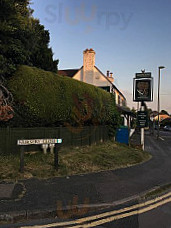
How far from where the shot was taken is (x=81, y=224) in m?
3.87

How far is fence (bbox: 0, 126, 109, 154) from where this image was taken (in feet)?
27.5

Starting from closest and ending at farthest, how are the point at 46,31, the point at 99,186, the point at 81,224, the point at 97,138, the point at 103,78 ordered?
the point at 81,224
the point at 99,186
the point at 97,138
the point at 46,31
the point at 103,78

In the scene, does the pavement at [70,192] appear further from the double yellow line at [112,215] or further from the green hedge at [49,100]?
the green hedge at [49,100]

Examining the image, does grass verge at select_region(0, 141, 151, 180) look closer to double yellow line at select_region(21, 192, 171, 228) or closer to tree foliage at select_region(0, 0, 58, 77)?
double yellow line at select_region(21, 192, 171, 228)

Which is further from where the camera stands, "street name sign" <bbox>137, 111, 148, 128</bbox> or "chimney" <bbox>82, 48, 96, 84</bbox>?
"chimney" <bbox>82, 48, 96, 84</bbox>

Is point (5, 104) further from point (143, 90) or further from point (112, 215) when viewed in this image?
point (143, 90)

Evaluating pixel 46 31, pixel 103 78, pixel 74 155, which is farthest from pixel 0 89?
pixel 103 78

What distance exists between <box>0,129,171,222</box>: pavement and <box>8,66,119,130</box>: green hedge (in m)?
3.85

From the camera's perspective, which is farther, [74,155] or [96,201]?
[74,155]

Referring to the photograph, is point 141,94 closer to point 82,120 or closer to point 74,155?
point 82,120

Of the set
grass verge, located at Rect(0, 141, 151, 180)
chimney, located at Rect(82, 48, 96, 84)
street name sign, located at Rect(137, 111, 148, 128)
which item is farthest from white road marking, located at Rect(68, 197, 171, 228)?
chimney, located at Rect(82, 48, 96, 84)

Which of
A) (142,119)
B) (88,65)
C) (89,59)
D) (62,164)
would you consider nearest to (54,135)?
(62,164)

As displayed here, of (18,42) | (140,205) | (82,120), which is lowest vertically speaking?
(140,205)

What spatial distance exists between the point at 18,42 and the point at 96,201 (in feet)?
29.1
